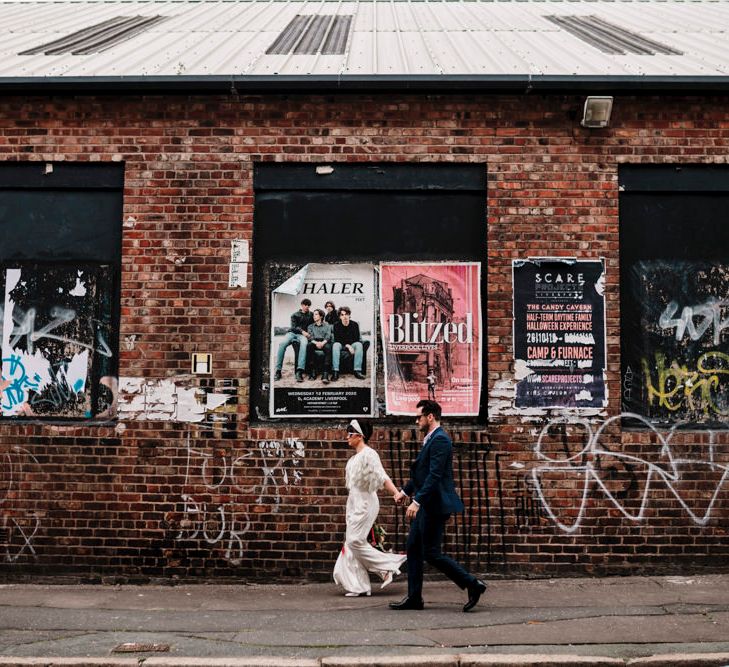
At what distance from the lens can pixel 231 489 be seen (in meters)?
8.82

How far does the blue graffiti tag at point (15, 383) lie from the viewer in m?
9.14

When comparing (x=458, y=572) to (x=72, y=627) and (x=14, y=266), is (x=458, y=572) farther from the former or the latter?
(x=14, y=266)

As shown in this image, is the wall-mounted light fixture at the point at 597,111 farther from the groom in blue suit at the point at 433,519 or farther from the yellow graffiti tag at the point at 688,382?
the groom in blue suit at the point at 433,519

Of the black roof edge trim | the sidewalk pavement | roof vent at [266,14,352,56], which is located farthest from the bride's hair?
roof vent at [266,14,352,56]

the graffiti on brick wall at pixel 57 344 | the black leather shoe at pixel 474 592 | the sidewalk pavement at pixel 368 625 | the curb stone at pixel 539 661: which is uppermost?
the graffiti on brick wall at pixel 57 344

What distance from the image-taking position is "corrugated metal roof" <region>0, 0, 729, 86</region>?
9.20m

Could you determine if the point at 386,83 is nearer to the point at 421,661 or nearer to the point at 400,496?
the point at 400,496

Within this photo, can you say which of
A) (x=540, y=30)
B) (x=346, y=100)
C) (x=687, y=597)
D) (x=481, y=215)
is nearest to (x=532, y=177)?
(x=481, y=215)

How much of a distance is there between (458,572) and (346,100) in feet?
16.0

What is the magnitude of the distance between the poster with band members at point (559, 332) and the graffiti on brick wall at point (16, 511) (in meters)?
5.03

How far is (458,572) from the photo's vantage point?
728 cm

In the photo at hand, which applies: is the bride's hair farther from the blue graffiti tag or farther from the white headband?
the blue graffiti tag

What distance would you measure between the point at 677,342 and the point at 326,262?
3.73 m

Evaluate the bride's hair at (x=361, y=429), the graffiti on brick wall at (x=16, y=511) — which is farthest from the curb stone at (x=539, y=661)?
the graffiti on brick wall at (x=16, y=511)
